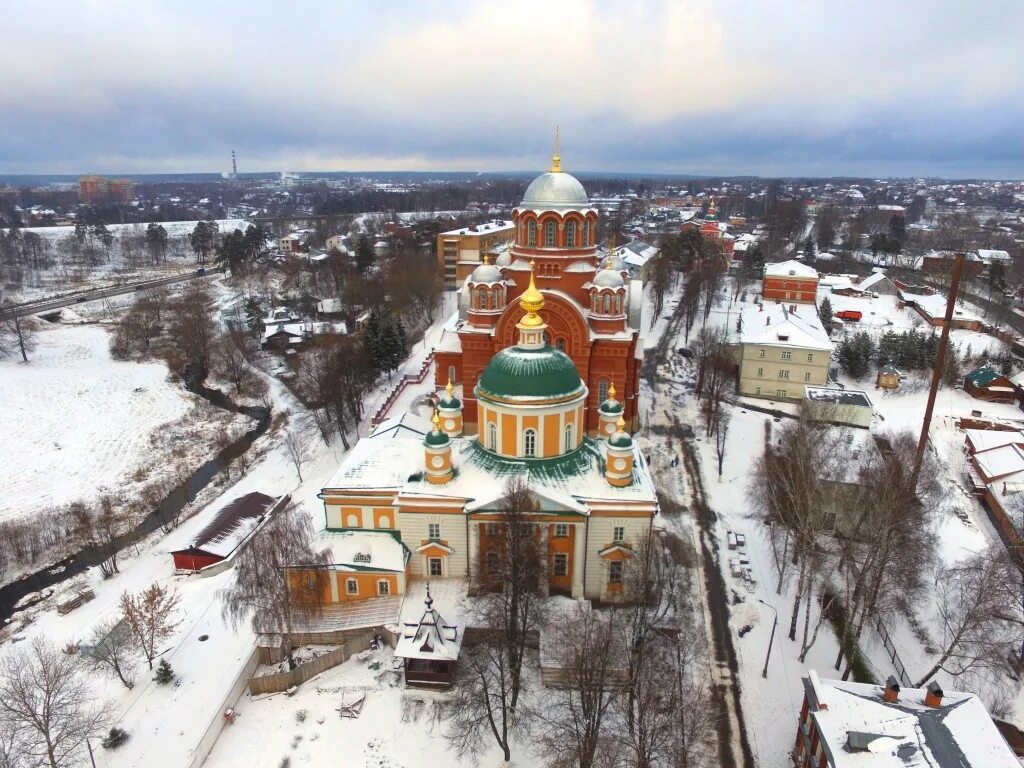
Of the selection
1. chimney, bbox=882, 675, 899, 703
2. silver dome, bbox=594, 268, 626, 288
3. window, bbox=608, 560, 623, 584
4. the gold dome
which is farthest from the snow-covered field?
chimney, bbox=882, 675, 899, 703

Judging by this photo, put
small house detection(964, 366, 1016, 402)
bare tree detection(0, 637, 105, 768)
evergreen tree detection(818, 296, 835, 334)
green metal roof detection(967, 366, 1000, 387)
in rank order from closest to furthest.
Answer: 1. bare tree detection(0, 637, 105, 768)
2. small house detection(964, 366, 1016, 402)
3. green metal roof detection(967, 366, 1000, 387)
4. evergreen tree detection(818, 296, 835, 334)

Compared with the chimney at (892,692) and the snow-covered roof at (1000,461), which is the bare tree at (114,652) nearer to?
the chimney at (892,692)

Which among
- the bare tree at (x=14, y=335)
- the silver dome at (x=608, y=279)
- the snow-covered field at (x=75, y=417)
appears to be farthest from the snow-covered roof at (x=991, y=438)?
the bare tree at (x=14, y=335)

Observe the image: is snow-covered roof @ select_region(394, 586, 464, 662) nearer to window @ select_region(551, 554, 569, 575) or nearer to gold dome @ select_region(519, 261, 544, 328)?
window @ select_region(551, 554, 569, 575)

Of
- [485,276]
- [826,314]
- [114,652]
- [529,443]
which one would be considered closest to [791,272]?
[826,314]

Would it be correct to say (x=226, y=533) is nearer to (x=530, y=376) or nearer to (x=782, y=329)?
(x=530, y=376)
